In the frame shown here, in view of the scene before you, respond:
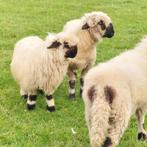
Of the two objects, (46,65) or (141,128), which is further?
(46,65)

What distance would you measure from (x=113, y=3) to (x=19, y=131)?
12.2 m

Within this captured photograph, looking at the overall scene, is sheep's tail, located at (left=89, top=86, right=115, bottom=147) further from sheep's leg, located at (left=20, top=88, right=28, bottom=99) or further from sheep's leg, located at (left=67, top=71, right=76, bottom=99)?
sheep's leg, located at (left=67, top=71, right=76, bottom=99)

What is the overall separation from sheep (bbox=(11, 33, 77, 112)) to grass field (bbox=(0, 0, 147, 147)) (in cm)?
47

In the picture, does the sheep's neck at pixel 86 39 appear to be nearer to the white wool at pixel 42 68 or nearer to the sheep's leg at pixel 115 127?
the white wool at pixel 42 68

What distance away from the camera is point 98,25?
10.0 m

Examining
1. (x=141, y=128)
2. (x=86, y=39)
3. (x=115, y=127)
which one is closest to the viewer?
(x=115, y=127)

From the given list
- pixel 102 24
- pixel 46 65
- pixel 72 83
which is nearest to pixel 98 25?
pixel 102 24

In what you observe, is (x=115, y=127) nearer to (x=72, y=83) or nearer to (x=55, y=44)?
(x=55, y=44)

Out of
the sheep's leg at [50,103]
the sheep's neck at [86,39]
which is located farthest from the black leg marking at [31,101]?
the sheep's neck at [86,39]

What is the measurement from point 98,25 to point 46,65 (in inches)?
63.2

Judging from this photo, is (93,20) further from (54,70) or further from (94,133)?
(94,133)

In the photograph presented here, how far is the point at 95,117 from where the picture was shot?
671cm

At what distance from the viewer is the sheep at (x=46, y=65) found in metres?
8.98

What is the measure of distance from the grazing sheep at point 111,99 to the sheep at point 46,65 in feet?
5.52
